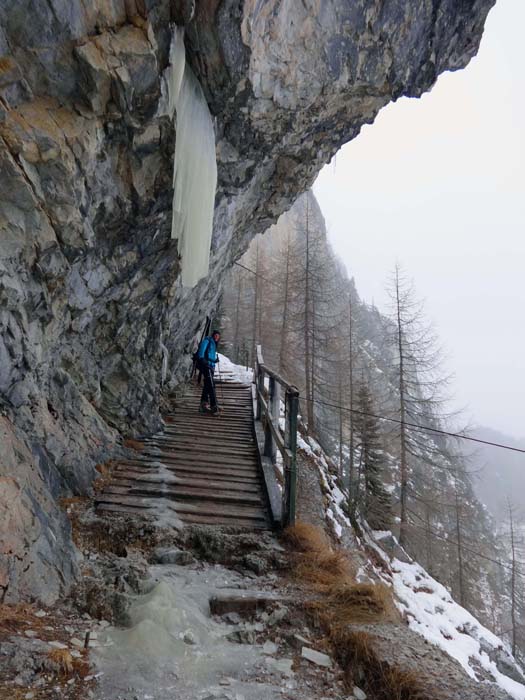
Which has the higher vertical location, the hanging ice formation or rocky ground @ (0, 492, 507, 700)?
the hanging ice formation

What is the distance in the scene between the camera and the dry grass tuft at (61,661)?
1.97 meters

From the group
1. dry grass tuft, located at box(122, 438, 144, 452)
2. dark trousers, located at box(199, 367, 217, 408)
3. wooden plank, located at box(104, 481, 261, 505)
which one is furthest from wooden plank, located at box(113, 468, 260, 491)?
dark trousers, located at box(199, 367, 217, 408)

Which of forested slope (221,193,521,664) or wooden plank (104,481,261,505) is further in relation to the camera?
forested slope (221,193,521,664)

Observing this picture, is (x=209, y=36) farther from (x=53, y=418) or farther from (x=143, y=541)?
(x=143, y=541)

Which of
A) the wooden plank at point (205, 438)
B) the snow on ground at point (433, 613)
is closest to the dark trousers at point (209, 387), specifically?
the wooden plank at point (205, 438)

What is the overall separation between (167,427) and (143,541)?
4815 millimetres

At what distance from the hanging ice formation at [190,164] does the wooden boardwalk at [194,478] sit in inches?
121

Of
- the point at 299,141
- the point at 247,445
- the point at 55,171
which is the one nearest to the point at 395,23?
the point at 299,141

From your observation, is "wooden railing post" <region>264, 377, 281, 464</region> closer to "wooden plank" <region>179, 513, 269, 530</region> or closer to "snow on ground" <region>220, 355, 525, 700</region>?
"wooden plank" <region>179, 513, 269, 530</region>

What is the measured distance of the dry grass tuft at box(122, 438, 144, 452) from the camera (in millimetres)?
6811

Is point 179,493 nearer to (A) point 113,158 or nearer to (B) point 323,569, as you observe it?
(B) point 323,569

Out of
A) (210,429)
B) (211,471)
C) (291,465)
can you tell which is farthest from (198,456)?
(291,465)

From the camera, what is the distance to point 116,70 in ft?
12.8

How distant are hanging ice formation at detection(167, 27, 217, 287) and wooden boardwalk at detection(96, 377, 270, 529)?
306 cm
